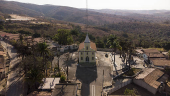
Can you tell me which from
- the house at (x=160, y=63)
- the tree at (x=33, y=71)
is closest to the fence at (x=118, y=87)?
the house at (x=160, y=63)

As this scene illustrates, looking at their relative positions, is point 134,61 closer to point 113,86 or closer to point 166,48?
point 113,86

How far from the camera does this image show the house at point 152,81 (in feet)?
87.4

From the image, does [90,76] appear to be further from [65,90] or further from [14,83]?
[14,83]

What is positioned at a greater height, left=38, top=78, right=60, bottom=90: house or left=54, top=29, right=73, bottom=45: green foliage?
left=54, top=29, right=73, bottom=45: green foliage

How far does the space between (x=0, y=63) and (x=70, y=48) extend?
2505 centimetres

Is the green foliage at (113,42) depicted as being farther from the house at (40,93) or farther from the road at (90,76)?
the house at (40,93)

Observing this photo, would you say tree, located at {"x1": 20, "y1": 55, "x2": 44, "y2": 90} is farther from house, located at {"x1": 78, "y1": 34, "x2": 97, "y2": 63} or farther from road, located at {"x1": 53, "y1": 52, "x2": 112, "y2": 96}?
house, located at {"x1": 78, "y1": 34, "x2": 97, "y2": 63}

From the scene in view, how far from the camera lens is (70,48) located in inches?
2087

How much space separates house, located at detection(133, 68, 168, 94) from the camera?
26.6m

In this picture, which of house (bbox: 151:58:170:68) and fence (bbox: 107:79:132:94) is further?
house (bbox: 151:58:170:68)

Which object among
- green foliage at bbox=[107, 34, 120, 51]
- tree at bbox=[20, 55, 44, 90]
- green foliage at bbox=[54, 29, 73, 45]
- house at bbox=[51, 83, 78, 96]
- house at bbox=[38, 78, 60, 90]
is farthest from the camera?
green foliage at bbox=[54, 29, 73, 45]

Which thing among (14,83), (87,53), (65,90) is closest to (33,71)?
(65,90)

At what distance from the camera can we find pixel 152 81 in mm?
28062

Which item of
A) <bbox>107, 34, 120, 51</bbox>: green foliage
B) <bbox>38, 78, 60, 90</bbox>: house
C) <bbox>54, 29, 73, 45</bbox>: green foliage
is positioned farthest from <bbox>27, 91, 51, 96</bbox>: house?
<bbox>54, 29, 73, 45</bbox>: green foliage
